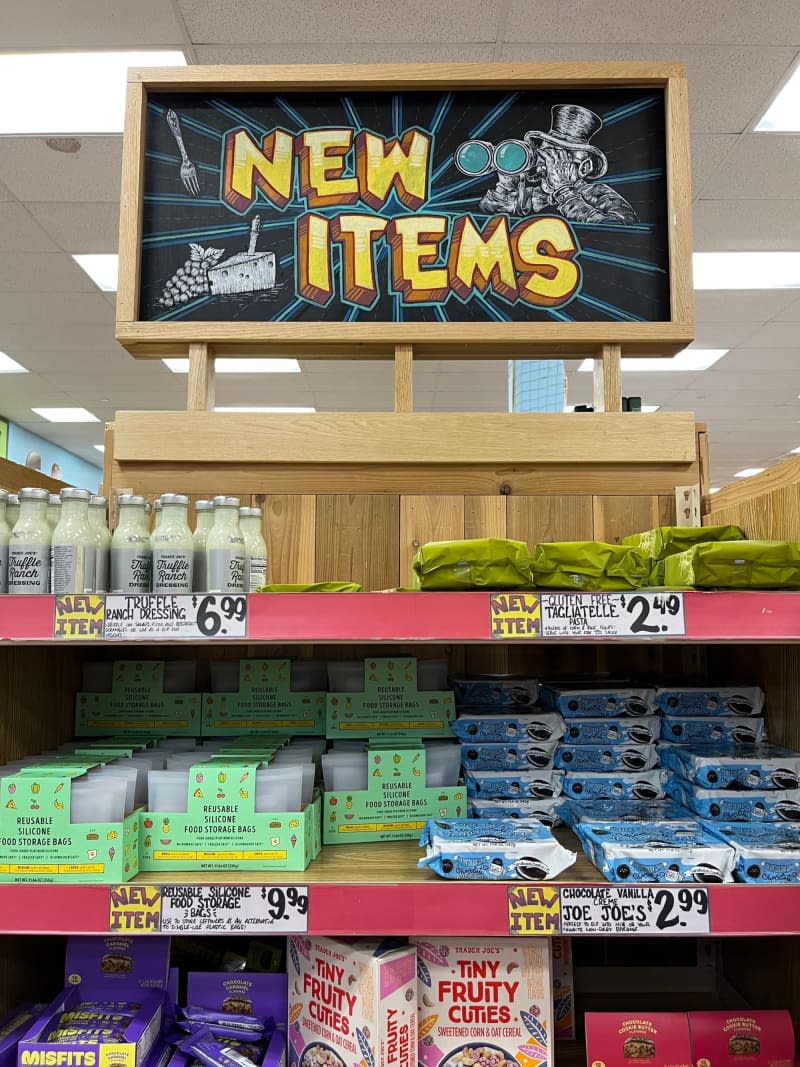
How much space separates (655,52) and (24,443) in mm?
9619

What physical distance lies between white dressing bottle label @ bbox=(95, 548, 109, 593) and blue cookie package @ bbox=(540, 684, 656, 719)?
93cm

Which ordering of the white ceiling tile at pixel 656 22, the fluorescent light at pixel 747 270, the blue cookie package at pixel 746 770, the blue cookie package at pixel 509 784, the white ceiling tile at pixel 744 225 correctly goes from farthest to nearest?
the fluorescent light at pixel 747 270, the white ceiling tile at pixel 744 225, the white ceiling tile at pixel 656 22, the blue cookie package at pixel 509 784, the blue cookie package at pixel 746 770

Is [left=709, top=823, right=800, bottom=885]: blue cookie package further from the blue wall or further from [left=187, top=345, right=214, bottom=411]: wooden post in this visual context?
→ the blue wall

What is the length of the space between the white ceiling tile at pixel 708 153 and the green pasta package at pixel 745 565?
3.40 m

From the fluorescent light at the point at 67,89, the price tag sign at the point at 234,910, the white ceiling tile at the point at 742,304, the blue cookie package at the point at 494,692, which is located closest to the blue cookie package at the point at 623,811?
the blue cookie package at the point at 494,692

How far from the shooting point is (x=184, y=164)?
1718mm

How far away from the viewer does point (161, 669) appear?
170 centimetres

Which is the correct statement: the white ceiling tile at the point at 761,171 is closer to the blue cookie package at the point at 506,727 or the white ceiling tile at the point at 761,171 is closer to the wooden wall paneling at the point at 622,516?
the wooden wall paneling at the point at 622,516

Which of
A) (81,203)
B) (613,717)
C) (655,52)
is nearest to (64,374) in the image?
(81,203)

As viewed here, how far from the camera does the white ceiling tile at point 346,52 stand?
10.7ft

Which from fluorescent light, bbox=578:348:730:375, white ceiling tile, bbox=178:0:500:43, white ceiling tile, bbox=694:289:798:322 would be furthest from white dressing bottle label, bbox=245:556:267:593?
fluorescent light, bbox=578:348:730:375

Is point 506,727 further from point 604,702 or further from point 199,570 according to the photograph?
point 199,570

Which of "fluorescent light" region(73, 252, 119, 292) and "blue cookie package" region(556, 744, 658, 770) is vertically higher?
"fluorescent light" region(73, 252, 119, 292)

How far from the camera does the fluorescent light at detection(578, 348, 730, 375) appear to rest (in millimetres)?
7309
